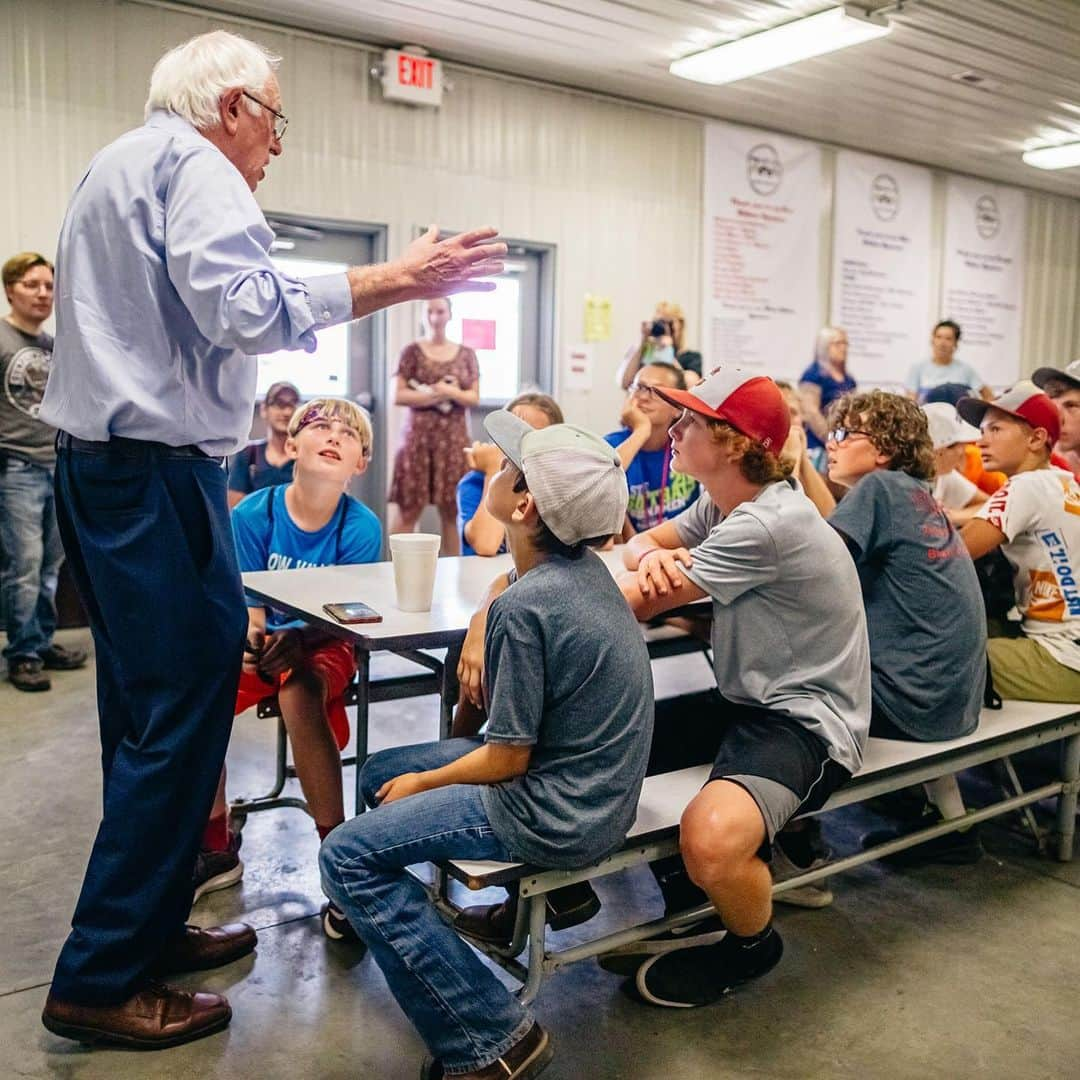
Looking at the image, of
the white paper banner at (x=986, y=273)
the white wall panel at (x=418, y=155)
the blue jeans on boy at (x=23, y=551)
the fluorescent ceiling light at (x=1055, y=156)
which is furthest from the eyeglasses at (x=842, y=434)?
the white paper banner at (x=986, y=273)

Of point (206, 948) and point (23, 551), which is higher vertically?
point (23, 551)

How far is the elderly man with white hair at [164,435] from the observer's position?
182 centimetres

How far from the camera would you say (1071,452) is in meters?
3.86

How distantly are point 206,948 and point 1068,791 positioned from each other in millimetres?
2175

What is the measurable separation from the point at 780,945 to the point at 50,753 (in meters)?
2.51

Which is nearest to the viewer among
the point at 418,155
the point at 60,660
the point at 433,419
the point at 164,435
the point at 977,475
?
the point at 164,435

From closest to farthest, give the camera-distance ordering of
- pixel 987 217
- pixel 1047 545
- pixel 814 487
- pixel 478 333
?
pixel 1047 545
pixel 814 487
pixel 478 333
pixel 987 217

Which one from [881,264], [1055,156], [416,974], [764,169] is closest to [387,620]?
[416,974]

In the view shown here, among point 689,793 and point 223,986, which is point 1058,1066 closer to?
point 689,793

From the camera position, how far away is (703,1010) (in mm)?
2184

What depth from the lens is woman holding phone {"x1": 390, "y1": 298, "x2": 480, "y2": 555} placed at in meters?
6.00

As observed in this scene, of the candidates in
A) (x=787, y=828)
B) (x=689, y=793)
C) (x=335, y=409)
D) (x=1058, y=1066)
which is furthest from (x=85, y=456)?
(x=1058, y=1066)

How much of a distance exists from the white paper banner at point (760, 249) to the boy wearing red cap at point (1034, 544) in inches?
175

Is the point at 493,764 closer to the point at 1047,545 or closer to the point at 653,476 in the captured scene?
the point at 1047,545
